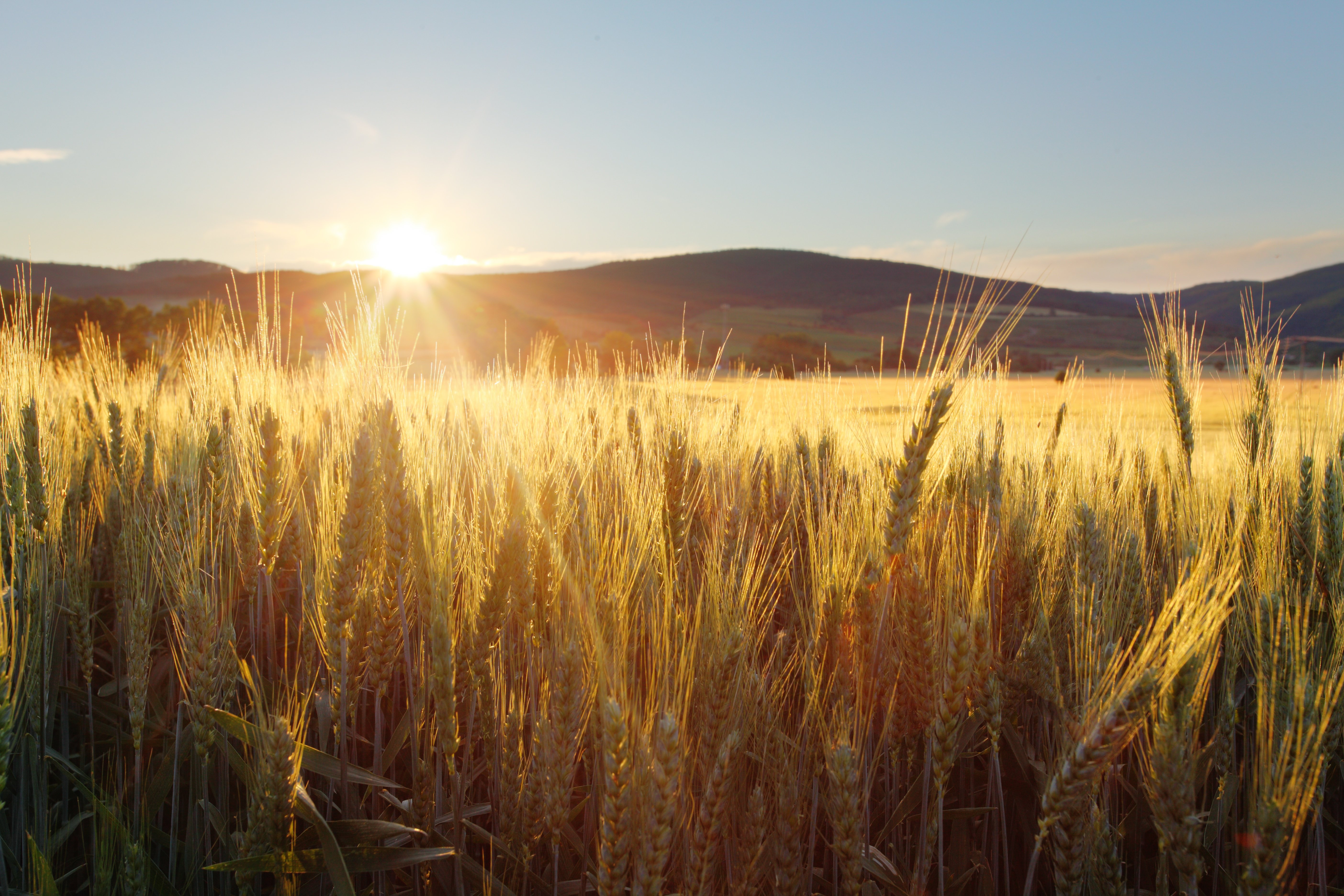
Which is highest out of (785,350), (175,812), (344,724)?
(785,350)

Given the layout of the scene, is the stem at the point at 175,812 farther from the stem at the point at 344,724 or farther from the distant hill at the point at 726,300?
the distant hill at the point at 726,300

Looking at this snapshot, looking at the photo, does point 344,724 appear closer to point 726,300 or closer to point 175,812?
point 175,812

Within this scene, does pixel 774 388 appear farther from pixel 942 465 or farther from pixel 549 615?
pixel 549 615

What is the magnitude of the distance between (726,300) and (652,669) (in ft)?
259

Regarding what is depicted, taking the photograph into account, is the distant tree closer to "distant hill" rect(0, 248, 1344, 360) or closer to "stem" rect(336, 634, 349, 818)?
"distant hill" rect(0, 248, 1344, 360)

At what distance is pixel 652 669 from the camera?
4.36 ft

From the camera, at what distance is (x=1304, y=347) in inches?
137

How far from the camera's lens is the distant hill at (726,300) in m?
40.4

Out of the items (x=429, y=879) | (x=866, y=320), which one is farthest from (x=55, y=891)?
(x=866, y=320)

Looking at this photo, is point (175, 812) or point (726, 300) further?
point (726, 300)

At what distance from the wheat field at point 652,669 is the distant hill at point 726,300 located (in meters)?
24.0

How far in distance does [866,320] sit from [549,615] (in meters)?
69.3

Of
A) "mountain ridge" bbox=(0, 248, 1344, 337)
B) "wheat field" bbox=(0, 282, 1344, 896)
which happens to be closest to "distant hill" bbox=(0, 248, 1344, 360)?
"mountain ridge" bbox=(0, 248, 1344, 337)

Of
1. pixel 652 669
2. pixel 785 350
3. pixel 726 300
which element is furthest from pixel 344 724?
pixel 726 300
